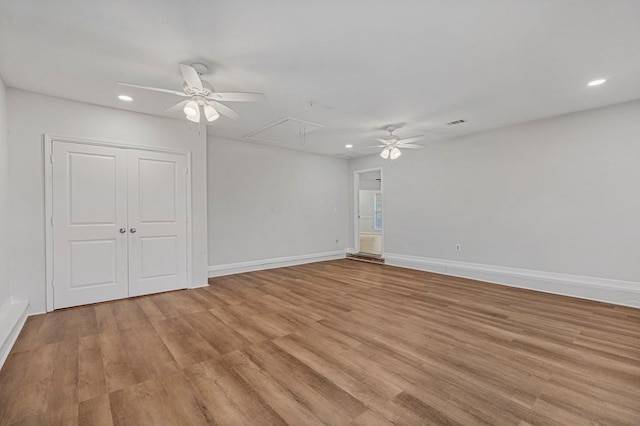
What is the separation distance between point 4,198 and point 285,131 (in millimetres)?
3744

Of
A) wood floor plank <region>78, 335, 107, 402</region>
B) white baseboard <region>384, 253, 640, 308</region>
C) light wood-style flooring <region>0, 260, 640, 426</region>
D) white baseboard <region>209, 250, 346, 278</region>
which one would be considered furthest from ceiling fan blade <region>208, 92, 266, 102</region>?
white baseboard <region>384, 253, 640, 308</region>

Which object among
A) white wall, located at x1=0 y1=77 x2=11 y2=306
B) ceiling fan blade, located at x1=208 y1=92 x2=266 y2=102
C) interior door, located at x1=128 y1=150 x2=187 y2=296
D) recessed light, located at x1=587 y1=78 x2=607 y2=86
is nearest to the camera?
ceiling fan blade, located at x1=208 y1=92 x2=266 y2=102

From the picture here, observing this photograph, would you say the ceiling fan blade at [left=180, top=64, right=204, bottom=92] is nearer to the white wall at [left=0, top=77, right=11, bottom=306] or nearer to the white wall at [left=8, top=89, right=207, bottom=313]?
the white wall at [left=8, top=89, right=207, bottom=313]

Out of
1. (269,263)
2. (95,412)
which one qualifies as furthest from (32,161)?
(269,263)

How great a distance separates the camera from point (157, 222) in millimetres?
4363

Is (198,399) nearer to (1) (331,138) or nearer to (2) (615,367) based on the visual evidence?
(2) (615,367)

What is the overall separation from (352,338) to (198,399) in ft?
4.74

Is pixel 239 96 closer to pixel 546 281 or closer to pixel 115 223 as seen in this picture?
pixel 115 223

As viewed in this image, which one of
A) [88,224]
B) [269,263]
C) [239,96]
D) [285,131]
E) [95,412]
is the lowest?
[95,412]

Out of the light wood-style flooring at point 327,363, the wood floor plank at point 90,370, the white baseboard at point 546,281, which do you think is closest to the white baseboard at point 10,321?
the light wood-style flooring at point 327,363

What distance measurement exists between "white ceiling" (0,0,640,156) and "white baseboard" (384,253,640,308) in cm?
249

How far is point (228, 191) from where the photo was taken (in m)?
5.64

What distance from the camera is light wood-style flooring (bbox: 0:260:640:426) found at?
1.79 meters

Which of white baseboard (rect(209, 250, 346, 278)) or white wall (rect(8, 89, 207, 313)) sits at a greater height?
white wall (rect(8, 89, 207, 313))
